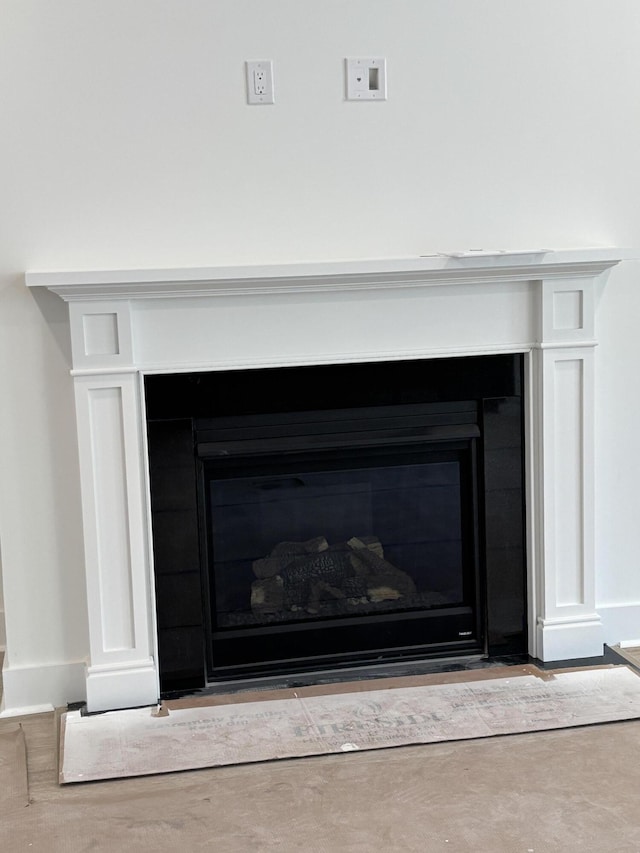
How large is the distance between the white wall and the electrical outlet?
0.07 ft

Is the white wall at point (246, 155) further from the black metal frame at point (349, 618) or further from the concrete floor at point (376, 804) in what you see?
the concrete floor at point (376, 804)

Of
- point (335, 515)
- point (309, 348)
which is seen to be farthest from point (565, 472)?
point (309, 348)

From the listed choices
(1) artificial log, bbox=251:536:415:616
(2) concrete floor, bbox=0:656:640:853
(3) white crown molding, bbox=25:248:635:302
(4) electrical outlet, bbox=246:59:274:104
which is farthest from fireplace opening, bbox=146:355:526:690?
(4) electrical outlet, bbox=246:59:274:104

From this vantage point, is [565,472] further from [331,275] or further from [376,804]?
[376,804]

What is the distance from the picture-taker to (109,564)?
240cm

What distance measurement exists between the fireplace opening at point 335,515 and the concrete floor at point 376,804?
449 mm

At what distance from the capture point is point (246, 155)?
2363 mm

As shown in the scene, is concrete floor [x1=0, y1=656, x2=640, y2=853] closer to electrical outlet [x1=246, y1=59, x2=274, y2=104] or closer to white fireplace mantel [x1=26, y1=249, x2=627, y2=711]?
white fireplace mantel [x1=26, y1=249, x2=627, y2=711]

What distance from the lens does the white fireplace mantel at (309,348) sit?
232 cm

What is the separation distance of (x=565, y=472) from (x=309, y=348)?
2.44ft

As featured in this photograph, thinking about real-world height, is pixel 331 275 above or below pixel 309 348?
above

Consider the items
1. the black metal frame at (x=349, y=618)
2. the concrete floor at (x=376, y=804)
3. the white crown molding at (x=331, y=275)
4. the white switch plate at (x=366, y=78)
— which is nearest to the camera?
the concrete floor at (x=376, y=804)

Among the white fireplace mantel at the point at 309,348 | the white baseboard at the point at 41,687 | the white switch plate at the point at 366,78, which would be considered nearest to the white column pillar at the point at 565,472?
the white fireplace mantel at the point at 309,348

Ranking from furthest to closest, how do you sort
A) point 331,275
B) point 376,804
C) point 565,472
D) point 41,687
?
point 565,472 → point 41,687 → point 331,275 → point 376,804
